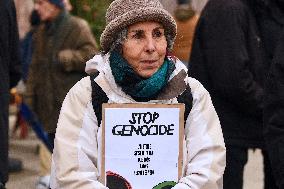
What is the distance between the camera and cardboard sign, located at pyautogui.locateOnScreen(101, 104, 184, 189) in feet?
12.4

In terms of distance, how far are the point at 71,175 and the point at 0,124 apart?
98.4 inches

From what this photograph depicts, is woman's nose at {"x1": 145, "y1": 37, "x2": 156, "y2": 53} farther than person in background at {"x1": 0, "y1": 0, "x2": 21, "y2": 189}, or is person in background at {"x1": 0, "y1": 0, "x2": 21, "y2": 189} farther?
person in background at {"x1": 0, "y1": 0, "x2": 21, "y2": 189}

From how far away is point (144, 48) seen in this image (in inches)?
148

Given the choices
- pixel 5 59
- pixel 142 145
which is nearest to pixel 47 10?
pixel 5 59

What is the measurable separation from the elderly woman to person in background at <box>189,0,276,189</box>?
5.39 ft

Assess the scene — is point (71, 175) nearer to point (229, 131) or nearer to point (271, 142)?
point (271, 142)

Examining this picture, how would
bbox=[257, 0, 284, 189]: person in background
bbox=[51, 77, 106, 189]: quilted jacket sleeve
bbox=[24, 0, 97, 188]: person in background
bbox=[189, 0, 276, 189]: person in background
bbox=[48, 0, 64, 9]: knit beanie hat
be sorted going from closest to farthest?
bbox=[51, 77, 106, 189]: quilted jacket sleeve < bbox=[257, 0, 284, 189]: person in background < bbox=[189, 0, 276, 189]: person in background < bbox=[24, 0, 97, 188]: person in background < bbox=[48, 0, 64, 9]: knit beanie hat

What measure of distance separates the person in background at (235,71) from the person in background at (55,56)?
5.95 ft

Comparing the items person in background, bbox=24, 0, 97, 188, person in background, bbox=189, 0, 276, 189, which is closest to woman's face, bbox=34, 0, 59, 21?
person in background, bbox=24, 0, 97, 188

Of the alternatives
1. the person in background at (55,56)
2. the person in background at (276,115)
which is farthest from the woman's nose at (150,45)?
the person in background at (55,56)

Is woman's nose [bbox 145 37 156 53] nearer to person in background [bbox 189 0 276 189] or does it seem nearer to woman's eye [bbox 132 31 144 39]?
woman's eye [bbox 132 31 144 39]

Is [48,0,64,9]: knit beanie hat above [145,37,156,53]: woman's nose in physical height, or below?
above

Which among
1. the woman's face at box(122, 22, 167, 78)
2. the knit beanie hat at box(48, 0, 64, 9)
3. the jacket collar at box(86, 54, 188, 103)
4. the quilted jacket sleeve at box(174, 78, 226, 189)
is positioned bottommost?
the quilted jacket sleeve at box(174, 78, 226, 189)

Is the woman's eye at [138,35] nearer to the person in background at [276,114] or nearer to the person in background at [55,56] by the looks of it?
the person in background at [276,114]
